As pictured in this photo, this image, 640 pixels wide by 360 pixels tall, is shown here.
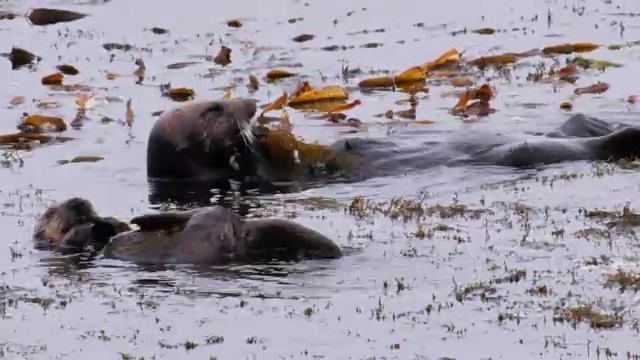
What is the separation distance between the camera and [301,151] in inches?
477

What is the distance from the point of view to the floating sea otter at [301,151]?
11664 millimetres

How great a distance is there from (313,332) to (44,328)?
4.50 feet

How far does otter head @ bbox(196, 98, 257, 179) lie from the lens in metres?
12.1

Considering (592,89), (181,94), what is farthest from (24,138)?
(592,89)

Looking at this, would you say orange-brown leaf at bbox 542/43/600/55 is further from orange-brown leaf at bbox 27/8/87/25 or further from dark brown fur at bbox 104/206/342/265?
dark brown fur at bbox 104/206/342/265

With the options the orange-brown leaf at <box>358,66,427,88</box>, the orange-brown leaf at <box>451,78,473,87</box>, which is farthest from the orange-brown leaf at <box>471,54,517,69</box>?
the orange-brown leaf at <box>358,66,427,88</box>

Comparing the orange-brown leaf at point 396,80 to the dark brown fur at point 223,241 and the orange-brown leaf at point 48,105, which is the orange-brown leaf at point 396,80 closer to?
the orange-brown leaf at point 48,105

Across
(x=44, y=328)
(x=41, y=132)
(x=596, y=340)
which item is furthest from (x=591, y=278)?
(x=41, y=132)

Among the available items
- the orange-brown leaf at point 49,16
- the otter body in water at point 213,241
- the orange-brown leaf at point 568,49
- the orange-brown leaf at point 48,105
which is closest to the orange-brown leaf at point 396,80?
the orange-brown leaf at point 568,49

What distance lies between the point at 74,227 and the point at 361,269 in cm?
199

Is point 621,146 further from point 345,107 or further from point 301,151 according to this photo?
point 345,107

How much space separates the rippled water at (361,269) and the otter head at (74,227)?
0.17 m

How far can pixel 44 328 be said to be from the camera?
7.66m

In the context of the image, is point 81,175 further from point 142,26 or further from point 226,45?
point 142,26
